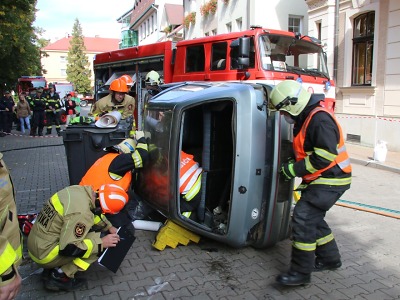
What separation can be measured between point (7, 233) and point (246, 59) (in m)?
5.66

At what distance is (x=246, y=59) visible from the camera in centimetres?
691

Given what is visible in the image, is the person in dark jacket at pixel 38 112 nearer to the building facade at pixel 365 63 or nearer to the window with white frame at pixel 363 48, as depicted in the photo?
the building facade at pixel 365 63

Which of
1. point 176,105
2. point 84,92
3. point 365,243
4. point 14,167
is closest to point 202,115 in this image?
point 176,105

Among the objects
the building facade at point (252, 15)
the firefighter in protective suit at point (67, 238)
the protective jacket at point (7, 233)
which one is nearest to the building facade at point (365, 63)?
the building facade at point (252, 15)

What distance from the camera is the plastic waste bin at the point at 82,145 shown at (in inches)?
203

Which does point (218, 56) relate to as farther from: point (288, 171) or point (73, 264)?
point (73, 264)

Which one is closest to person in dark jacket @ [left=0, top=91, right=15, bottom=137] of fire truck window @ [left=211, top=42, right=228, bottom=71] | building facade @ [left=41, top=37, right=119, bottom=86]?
fire truck window @ [left=211, top=42, right=228, bottom=71]

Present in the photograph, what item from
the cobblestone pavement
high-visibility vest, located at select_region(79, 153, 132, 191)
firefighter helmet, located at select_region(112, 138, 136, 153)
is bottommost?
the cobblestone pavement

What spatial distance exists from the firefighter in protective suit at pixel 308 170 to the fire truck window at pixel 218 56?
4555 mm

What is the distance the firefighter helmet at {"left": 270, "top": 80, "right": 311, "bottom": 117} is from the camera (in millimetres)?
3111

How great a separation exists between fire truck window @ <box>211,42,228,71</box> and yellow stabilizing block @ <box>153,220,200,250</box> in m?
4.31

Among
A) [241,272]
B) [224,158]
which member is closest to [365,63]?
[224,158]

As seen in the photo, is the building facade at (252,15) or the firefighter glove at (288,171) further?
the building facade at (252,15)

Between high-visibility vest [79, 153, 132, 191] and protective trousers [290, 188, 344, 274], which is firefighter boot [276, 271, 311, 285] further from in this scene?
high-visibility vest [79, 153, 132, 191]
